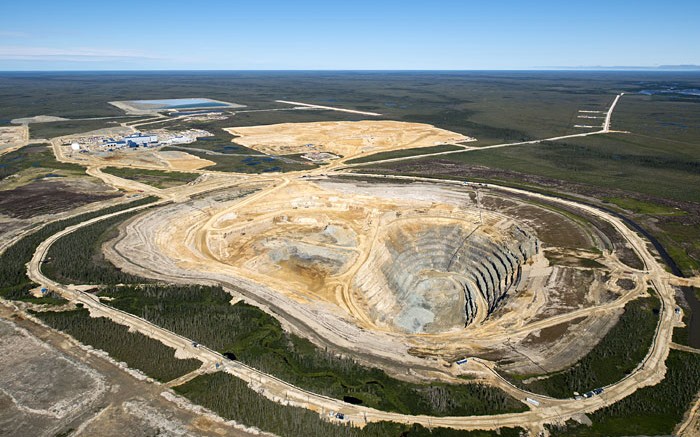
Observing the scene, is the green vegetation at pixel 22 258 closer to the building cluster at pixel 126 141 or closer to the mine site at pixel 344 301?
the mine site at pixel 344 301

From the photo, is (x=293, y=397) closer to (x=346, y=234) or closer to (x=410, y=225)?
(x=346, y=234)

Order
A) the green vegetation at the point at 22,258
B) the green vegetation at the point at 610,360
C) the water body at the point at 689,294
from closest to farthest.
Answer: the green vegetation at the point at 610,360, the water body at the point at 689,294, the green vegetation at the point at 22,258

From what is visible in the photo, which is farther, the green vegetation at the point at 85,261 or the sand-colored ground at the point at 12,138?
the sand-colored ground at the point at 12,138

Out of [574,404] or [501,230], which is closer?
[574,404]

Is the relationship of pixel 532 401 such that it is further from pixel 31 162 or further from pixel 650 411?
pixel 31 162

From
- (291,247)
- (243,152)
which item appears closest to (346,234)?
(291,247)

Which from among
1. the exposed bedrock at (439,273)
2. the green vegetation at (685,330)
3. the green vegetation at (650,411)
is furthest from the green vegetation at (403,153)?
the green vegetation at (650,411)

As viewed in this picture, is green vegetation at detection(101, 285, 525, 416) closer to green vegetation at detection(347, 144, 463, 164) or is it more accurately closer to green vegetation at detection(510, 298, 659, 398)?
green vegetation at detection(510, 298, 659, 398)

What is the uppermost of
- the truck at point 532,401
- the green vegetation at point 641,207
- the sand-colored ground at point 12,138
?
the sand-colored ground at point 12,138
